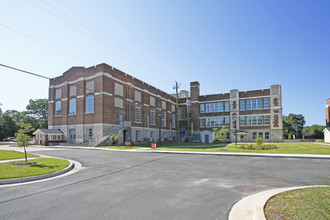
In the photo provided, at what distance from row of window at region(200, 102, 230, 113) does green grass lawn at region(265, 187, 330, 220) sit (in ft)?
144

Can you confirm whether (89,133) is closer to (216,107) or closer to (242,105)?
(216,107)

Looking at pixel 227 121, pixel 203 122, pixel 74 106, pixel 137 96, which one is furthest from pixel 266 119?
pixel 74 106

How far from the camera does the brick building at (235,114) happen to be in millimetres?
43422

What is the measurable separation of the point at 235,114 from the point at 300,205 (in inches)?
1755

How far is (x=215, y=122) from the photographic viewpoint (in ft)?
161

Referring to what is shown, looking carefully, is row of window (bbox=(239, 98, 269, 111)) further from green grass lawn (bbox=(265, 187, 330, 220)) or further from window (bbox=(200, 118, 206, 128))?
green grass lawn (bbox=(265, 187, 330, 220))

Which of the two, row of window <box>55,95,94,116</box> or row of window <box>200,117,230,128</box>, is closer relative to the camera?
row of window <box>55,95,94,116</box>

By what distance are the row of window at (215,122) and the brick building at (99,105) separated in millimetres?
14190

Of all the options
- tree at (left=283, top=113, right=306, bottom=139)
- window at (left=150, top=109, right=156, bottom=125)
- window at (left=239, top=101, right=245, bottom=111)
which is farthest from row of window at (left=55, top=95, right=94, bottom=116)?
tree at (left=283, top=113, right=306, bottom=139)

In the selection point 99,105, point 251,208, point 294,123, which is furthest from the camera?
point 294,123

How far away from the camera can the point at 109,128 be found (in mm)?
32875

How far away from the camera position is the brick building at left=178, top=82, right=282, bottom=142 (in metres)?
43.4

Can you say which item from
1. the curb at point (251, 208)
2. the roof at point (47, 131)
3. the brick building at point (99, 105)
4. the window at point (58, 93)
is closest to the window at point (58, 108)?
the brick building at point (99, 105)

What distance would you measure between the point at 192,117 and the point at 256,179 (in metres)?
43.3
